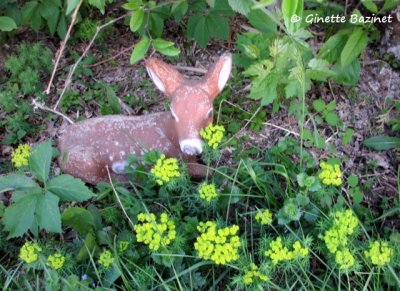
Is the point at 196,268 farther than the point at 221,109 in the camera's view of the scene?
No

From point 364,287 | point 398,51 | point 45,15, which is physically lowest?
point 364,287

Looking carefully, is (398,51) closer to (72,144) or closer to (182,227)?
(182,227)

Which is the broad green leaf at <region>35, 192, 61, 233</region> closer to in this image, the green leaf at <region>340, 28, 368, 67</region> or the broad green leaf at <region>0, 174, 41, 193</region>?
the broad green leaf at <region>0, 174, 41, 193</region>

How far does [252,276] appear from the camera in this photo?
181cm

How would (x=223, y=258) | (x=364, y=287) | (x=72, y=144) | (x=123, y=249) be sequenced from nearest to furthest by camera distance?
(x=223, y=258) < (x=364, y=287) < (x=123, y=249) < (x=72, y=144)

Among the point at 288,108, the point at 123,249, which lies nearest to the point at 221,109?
the point at 288,108

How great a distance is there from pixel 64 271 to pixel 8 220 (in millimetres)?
319

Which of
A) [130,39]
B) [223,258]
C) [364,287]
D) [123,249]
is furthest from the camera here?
[130,39]

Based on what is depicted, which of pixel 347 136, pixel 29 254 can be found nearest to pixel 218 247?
pixel 29 254

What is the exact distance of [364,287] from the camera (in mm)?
1832

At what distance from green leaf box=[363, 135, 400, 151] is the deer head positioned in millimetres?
913

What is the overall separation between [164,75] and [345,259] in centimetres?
102

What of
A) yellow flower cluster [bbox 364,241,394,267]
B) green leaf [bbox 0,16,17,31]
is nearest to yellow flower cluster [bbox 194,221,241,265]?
yellow flower cluster [bbox 364,241,394,267]

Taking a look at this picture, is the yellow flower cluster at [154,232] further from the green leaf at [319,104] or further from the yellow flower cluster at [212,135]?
the green leaf at [319,104]
